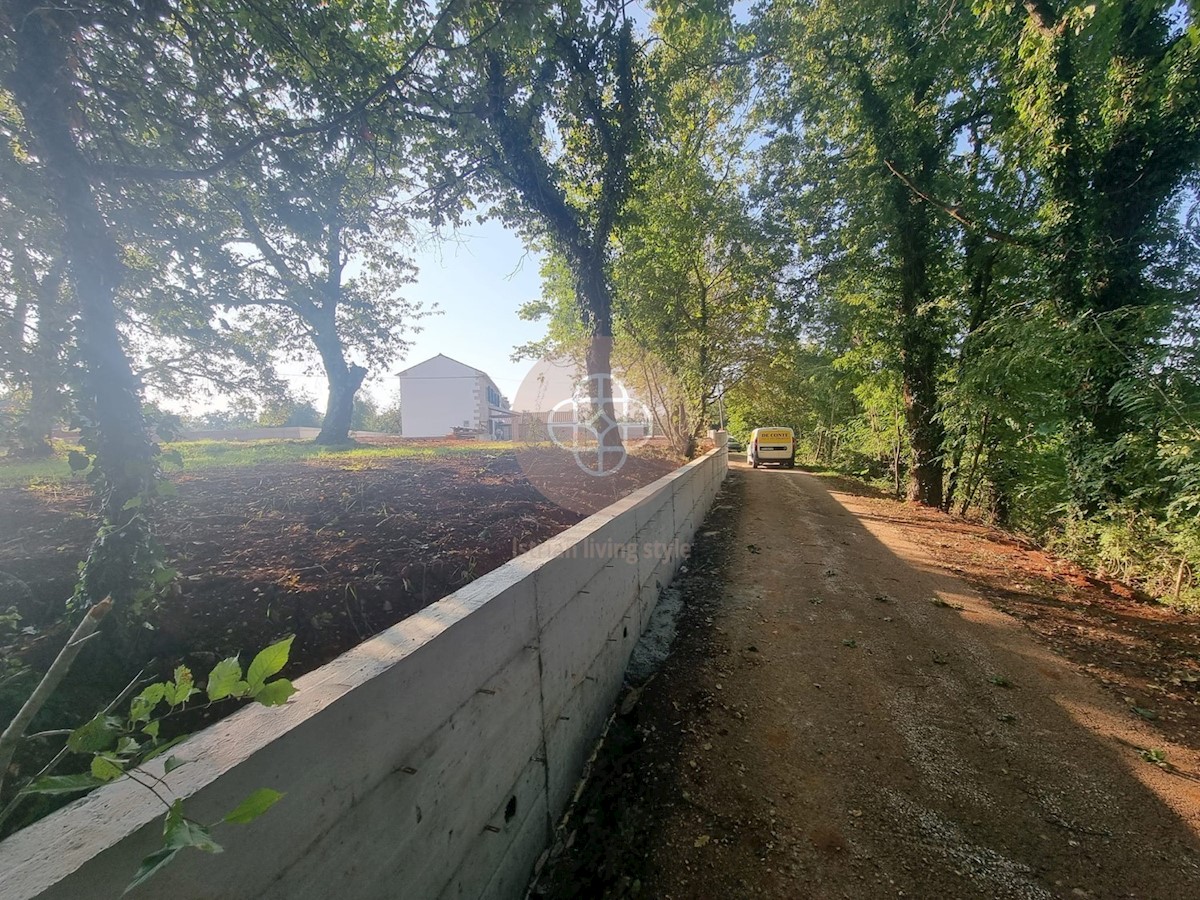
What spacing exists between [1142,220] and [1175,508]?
12.5 ft

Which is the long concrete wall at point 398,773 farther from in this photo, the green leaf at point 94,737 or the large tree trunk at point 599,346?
the large tree trunk at point 599,346

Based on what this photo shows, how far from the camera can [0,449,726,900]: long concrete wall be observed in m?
0.72

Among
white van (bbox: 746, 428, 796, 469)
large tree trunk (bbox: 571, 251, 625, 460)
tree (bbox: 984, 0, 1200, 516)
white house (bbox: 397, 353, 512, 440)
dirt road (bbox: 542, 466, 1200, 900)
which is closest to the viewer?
dirt road (bbox: 542, 466, 1200, 900)

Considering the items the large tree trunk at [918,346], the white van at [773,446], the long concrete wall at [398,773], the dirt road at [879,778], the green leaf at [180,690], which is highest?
the large tree trunk at [918,346]

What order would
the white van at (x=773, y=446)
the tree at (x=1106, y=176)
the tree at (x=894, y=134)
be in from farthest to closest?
the white van at (x=773, y=446)
the tree at (x=894, y=134)
the tree at (x=1106, y=176)

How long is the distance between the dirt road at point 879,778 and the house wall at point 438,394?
3040cm

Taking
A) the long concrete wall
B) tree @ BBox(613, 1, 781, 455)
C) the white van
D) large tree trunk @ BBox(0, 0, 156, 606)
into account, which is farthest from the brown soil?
the white van

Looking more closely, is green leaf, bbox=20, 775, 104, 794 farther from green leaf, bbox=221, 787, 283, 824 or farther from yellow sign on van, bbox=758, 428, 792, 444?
yellow sign on van, bbox=758, 428, 792, 444

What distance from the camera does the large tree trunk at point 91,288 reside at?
1.65 metres

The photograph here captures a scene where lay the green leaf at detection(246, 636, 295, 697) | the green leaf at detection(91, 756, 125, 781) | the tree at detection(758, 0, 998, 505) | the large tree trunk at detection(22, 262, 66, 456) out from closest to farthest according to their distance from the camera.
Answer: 1. the green leaf at detection(91, 756, 125, 781)
2. the green leaf at detection(246, 636, 295, 697)
3. the large tree trunk at detection(22, 262, 66, 456)
4. the tree at detection(758, 0, 998, 505)

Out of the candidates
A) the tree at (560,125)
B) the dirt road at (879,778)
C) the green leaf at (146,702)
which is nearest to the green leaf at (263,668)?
the green leaf at (146,702)

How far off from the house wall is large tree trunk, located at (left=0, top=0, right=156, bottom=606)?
101ft

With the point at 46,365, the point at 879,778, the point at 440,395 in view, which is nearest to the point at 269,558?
the point at 46,365

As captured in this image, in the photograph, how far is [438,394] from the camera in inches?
1262
